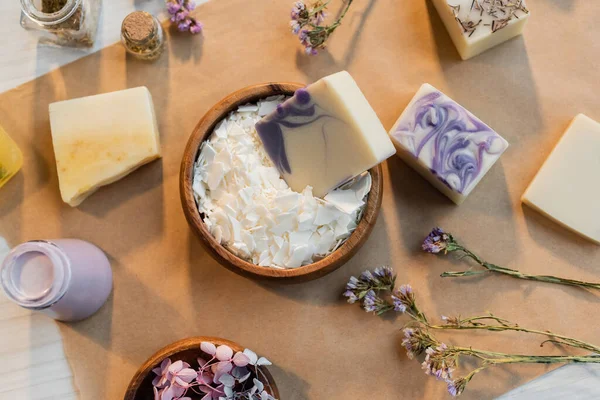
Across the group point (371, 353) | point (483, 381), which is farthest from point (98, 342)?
point (483, 381)

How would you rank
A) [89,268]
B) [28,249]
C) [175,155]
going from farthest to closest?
[175,155], [89,268], [28,249]

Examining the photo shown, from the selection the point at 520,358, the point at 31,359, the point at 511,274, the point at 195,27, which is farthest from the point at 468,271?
the point at 31,359

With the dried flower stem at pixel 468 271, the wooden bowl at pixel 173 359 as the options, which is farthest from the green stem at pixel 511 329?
the wooden bowl at pixel 173 359

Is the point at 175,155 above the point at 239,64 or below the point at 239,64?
below

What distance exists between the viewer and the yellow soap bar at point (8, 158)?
4.04 feet

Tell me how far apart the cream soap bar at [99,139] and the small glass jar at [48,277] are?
6.2 inches

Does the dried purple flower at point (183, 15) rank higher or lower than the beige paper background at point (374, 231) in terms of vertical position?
higher

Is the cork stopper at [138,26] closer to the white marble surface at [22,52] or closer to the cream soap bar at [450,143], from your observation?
the white marble surface at [22,52]

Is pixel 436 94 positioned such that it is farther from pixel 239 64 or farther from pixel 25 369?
pixel 25 369

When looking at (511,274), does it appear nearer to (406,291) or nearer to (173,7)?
(406,291)

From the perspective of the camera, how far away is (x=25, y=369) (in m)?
1.26

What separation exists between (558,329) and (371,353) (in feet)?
1.36

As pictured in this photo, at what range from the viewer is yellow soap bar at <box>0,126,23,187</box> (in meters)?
1.23

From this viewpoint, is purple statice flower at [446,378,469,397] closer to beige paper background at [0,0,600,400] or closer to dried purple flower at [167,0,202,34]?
beige paper background at [0,0,600,400]
